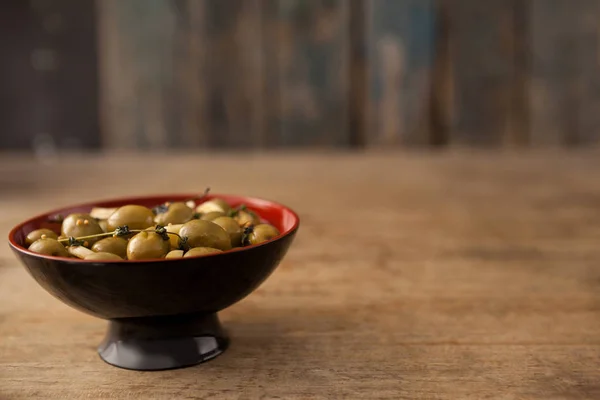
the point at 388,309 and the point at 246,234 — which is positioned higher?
the point at 246,234

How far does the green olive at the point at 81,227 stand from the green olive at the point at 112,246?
22 millimetres

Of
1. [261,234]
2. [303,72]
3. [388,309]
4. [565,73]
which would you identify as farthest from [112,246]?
[565,73]

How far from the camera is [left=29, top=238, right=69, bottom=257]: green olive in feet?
1.73

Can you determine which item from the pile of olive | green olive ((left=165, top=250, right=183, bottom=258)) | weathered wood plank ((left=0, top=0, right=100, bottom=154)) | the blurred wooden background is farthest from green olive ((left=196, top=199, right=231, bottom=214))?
weathered wood plank ((left=0, top=0, right=100, bottom=154))

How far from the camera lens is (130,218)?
1.89 ft

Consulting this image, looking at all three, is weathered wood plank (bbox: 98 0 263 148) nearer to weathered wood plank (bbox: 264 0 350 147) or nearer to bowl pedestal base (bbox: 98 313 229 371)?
weathered wood plank (bbox: 264 0 350 147)

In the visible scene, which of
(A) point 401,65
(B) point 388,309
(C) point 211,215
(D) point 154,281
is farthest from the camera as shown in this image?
(A) point 401,65

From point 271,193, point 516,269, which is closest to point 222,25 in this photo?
point 271,193

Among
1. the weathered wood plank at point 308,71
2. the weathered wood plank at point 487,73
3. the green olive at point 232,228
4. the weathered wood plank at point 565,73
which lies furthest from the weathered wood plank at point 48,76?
the green olive at point 232,228

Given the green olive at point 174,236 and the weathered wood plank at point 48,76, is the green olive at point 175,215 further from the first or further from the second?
the weathered wood plank at point 48,76

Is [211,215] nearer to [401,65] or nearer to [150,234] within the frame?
[150,234]

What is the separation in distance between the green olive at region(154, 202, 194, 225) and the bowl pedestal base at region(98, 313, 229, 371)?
3.3 inches

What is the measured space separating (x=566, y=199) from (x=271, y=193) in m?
0.52

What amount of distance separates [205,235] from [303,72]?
178 centimetres
